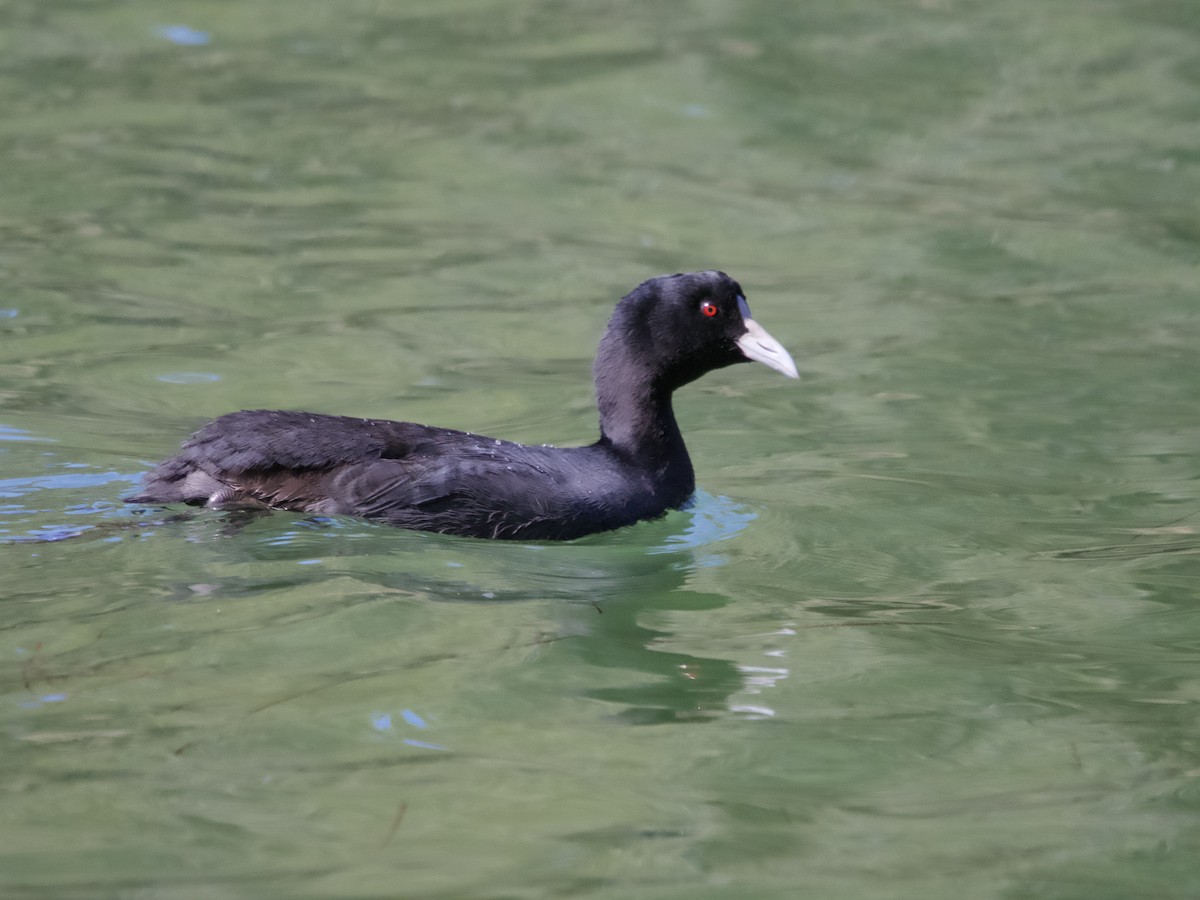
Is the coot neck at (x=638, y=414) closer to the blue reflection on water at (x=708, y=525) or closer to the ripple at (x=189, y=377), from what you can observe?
the blue reflection on water at (x=708, y=525)

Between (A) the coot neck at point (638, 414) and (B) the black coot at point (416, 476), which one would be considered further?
(A) the coot neck at point (638, 414)

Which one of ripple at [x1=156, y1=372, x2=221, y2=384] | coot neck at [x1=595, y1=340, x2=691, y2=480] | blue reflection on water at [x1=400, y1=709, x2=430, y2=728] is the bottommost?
blue reflection on water at [x1=400, y1=709, x2=430, y2=728]

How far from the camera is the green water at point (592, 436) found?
446cm

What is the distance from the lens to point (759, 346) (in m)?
7.17

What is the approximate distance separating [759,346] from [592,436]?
1521mm

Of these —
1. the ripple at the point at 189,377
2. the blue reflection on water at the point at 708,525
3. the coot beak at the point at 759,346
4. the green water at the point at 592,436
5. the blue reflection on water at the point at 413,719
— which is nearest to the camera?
the green water at the point at 592,436

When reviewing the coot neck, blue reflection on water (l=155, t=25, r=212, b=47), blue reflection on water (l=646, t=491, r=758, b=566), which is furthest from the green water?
the coot neck

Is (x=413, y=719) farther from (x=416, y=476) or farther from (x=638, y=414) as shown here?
(x=638, y=414)

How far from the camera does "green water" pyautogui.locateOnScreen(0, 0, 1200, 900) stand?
446 centimetres

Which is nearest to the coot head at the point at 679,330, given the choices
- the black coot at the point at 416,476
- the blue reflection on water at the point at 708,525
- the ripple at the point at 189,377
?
the black coot at the point at 416,476

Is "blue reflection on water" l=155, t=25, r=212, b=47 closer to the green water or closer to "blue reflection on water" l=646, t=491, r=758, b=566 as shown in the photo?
the green water

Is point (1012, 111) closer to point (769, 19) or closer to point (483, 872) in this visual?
point (769, 19)

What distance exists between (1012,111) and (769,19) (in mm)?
2328

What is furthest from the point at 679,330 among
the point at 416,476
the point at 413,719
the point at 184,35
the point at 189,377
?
the point at 184,35
